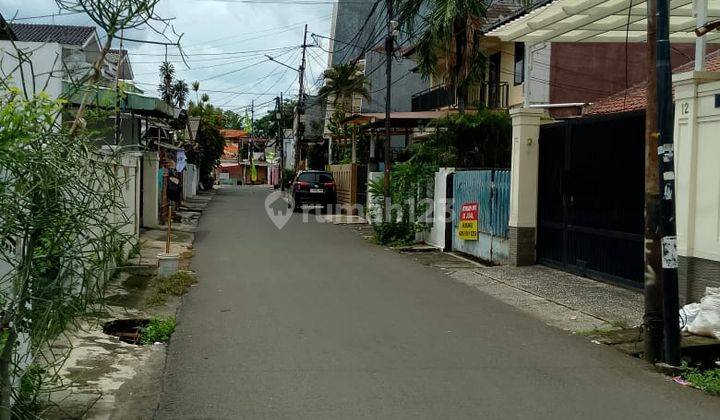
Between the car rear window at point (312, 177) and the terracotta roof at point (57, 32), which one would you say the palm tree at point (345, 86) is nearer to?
the car rear window at point (312, 177)

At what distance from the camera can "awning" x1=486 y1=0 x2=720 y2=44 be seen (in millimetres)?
12195

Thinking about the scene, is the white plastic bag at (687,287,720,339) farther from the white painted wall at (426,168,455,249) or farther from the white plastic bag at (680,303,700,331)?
the white painted wall at (426,168,455,249)

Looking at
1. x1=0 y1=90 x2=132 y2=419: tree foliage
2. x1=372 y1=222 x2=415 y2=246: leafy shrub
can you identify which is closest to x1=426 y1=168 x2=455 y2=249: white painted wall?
x1=372 y1=222 x2=415 y2=246: leafy shrub

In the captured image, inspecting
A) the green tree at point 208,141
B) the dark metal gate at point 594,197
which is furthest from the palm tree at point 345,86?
the dark metal gate at point 594,197

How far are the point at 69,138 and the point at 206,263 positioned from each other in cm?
1082

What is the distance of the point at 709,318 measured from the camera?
26.6 ft

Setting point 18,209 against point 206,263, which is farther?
point 206,263

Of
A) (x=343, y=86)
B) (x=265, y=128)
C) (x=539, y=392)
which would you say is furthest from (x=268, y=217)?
(x=265, y=128)

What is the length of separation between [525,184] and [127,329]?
8222 millimetres

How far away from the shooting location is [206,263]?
15.1 m

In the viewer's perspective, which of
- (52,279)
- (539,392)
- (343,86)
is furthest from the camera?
(343,86)

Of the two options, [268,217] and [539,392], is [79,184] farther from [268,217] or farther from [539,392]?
[268,217]

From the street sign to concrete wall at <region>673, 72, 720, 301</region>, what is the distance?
23.5 feet

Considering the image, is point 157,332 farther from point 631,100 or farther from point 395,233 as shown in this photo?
point 631,100
